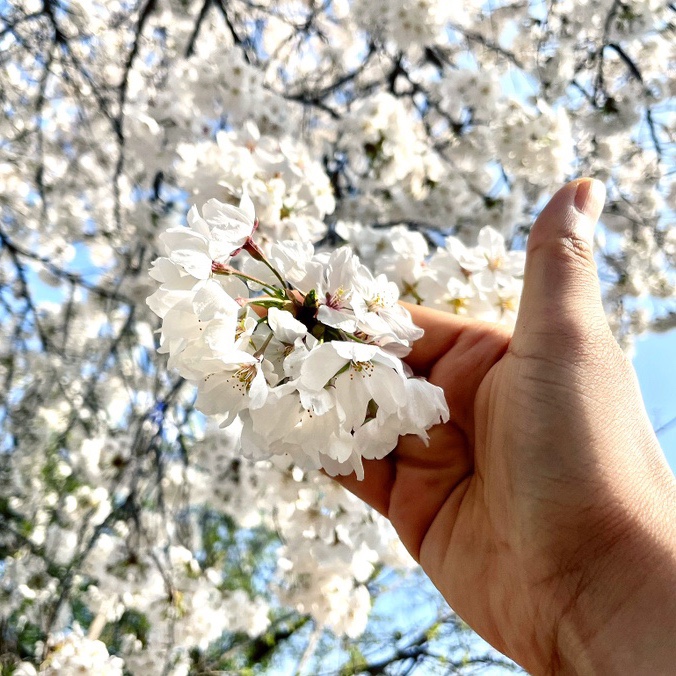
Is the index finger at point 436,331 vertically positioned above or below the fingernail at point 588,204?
below

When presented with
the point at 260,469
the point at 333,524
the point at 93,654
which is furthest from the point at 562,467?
the point at 93,654

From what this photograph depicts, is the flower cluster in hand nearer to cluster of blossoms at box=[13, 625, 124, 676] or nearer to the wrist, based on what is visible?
the wrist

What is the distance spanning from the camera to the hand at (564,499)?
0.91 m

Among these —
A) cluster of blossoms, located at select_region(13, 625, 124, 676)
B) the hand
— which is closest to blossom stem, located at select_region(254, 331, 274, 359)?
the hand

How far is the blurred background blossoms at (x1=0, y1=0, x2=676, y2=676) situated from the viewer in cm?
211

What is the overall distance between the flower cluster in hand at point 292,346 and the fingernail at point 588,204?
1.50ft

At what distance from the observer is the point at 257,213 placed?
5.96 feet

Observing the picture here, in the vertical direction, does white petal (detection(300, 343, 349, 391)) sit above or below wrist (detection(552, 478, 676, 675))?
above

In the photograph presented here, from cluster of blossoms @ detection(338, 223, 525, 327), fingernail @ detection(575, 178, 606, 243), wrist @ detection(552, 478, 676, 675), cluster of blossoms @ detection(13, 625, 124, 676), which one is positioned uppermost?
cluster of blossoms @ detection(338, 223, 525, 327)

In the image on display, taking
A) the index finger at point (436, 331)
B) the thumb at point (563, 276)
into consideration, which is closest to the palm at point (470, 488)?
the index finger at point (436, 331)

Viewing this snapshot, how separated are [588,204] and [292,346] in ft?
2.42

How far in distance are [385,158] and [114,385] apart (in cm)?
357

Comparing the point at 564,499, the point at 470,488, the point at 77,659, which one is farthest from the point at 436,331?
the point at 77,659

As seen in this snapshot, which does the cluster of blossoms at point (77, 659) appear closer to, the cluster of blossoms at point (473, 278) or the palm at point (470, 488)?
the palm at point (470, 488)
